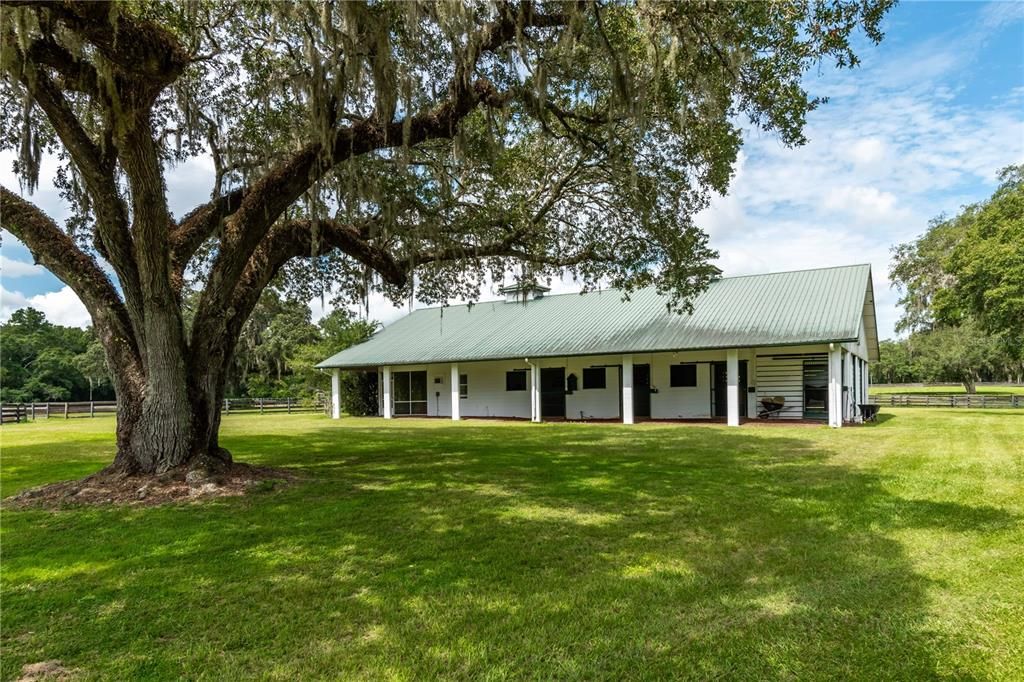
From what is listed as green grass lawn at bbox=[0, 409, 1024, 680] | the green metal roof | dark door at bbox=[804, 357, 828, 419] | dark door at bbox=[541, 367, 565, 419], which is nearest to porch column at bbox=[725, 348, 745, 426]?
the green metal roof

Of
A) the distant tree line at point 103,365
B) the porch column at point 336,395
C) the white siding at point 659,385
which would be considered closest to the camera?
the white siding at point 659,385

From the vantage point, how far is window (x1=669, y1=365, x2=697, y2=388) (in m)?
19.9

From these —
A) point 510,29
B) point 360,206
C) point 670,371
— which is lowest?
point 670,371

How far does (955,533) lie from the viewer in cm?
512

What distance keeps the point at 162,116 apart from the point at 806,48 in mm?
9717

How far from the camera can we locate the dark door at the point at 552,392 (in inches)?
872

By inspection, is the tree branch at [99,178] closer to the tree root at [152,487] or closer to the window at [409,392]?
the tree root at [152,487]

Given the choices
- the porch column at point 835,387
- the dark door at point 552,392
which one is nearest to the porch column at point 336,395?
the dark door at point 552,392

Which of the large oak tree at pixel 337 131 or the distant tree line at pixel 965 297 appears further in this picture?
the distant tree line at pixel 965 297

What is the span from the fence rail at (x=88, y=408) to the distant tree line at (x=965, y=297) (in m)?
28.3

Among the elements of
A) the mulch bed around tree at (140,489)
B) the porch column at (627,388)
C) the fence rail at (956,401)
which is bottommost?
the fence rail at (956,401)

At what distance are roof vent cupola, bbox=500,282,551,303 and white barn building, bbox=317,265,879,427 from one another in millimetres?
274

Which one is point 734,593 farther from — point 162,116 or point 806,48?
point 162,116

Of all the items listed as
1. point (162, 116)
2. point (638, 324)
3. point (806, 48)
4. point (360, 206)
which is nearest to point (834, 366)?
point (638, 324)
